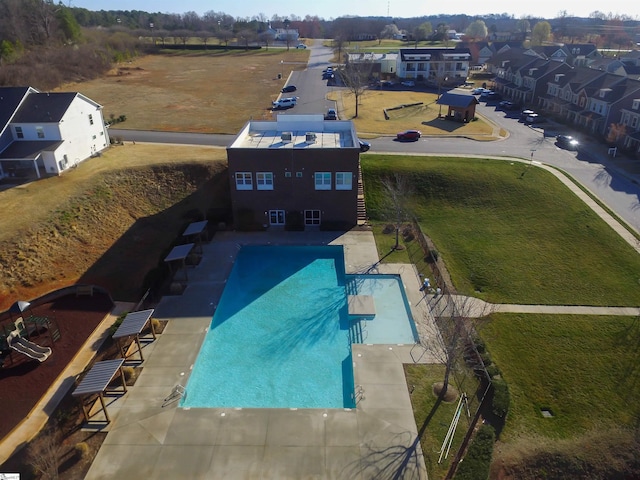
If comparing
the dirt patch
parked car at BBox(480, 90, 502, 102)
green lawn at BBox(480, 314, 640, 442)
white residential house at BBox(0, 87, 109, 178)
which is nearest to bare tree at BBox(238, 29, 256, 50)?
parked car at BBox(480, 90, 502, 102)

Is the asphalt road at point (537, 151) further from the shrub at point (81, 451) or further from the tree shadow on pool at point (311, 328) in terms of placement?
the shrub at point (81, 451)

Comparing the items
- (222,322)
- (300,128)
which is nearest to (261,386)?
Result: (222,322)

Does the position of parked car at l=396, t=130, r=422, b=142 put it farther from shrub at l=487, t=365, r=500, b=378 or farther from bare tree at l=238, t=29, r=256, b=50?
bare tree at l=238, t=29, r=256, b=50

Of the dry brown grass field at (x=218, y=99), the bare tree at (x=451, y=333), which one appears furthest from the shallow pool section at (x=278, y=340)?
the dry brown grass field at (x=218, y=99)

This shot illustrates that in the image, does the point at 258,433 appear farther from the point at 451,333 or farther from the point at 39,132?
the point at 39,132

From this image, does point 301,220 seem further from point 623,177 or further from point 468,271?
point 623,177

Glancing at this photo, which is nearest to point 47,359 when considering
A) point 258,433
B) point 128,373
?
point 128,373
